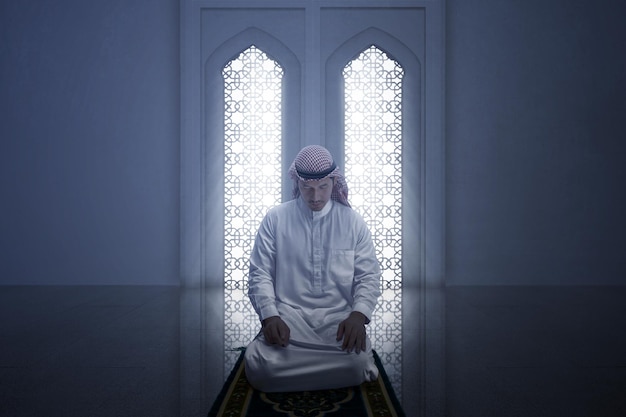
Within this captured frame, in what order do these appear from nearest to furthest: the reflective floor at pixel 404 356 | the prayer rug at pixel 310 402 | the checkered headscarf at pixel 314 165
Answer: the prayer rug at pixel 310 402 < the reflective floor at pixel 404 356 < the checkered headscarf at pixel 314 165

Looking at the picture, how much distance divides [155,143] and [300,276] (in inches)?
106

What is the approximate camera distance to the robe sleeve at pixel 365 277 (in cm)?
167

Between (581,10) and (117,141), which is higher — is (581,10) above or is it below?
above

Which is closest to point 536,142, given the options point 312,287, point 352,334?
point 312,287

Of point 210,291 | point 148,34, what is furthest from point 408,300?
point 148,34

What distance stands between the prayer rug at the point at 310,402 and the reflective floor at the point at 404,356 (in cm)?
6

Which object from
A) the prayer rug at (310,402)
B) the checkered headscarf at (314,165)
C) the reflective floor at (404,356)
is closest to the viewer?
the prayer rug at (310,402)

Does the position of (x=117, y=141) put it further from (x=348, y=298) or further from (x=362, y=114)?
(x=348, y=298)

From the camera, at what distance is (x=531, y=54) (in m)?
4.14

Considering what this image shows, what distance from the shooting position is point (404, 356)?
84.6 inches

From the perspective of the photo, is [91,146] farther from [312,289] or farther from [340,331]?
[340,331]

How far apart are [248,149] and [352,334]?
273 cm

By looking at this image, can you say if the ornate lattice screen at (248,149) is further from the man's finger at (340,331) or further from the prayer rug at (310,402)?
the man's finger at (340,331)

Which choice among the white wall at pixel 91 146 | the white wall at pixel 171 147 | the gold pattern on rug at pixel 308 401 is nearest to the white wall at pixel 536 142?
the white wall at pixel 171 147
